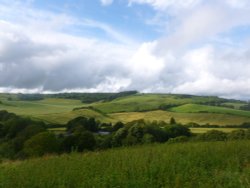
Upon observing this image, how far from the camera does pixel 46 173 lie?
934cm

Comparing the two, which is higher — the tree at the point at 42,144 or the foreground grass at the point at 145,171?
the foreground grass at the point at 145,171

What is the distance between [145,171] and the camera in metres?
8.96

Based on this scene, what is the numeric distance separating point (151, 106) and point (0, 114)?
284ft

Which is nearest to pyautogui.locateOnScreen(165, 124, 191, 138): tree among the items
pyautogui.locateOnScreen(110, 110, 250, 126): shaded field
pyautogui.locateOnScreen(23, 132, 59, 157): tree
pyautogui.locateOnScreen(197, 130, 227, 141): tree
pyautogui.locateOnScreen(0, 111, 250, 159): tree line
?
pyautogui.locateOnScreen(0, 111, 250, 159): tree line

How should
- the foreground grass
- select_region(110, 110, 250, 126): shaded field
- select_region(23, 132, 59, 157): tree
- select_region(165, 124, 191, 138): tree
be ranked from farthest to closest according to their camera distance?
select_region(110, 110, 250, 126): shaded field < select_region(165, 124, 191, 138): tree < select_region(23, 132, 59, 157): tree < the foreground grass

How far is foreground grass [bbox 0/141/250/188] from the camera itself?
791 cm

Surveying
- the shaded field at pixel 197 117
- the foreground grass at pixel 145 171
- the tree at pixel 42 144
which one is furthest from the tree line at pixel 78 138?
the shaded field at pixel 197 117

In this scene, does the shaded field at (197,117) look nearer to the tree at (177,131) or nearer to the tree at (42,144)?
the tree at (177,131)

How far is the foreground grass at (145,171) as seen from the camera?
7914mm

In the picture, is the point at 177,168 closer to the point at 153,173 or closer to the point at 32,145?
the point at 153,173

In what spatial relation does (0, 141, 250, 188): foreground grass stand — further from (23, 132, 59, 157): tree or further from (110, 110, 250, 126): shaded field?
(110, 110, 250, 126): shaded field

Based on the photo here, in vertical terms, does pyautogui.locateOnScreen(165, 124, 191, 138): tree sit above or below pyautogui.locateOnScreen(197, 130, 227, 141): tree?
below

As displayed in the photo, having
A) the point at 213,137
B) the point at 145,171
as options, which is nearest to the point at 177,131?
the point at 213,137

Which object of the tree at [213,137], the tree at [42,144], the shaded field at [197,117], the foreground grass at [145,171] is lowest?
the tree at [42,144]
